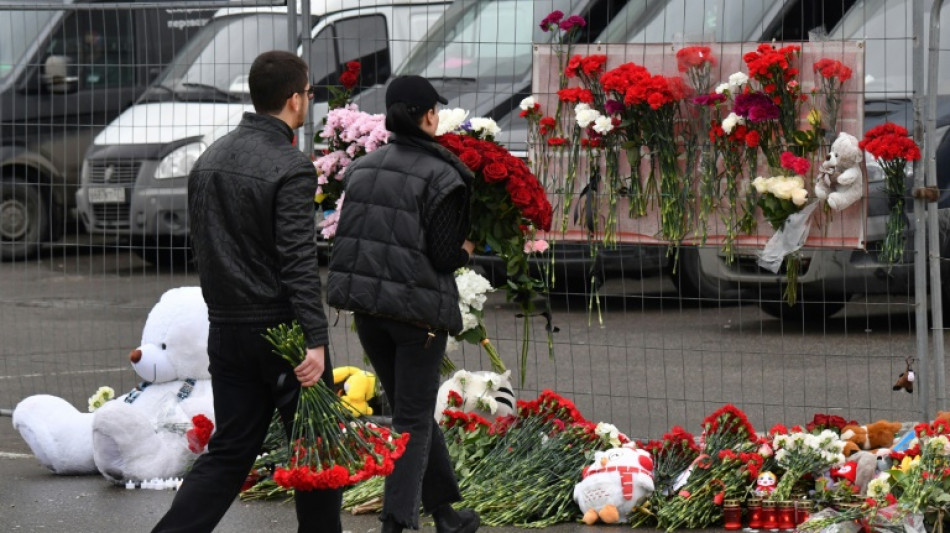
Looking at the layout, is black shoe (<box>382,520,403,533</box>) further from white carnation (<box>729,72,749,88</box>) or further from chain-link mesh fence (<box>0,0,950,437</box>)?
white carnation (<box>729,72,749,88</box>)

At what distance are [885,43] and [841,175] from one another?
0.74 metres

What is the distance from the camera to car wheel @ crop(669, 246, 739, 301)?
25.6 ft

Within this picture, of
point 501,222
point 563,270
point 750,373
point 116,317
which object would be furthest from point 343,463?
point 116,317

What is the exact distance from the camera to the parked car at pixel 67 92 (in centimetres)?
836

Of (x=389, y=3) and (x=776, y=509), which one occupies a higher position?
(x=389, y=3)

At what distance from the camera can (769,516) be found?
6258 mm

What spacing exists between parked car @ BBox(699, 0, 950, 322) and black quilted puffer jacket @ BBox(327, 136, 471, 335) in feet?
6.42

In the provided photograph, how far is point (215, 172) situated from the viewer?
5.23 metres

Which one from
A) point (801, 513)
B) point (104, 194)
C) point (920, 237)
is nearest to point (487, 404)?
point (801, 513)

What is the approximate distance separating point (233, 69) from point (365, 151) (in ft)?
7.27

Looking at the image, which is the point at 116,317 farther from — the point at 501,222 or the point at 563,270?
the point at 501,222

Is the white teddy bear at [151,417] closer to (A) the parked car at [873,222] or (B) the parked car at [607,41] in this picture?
(B) the parked car at [607,41]

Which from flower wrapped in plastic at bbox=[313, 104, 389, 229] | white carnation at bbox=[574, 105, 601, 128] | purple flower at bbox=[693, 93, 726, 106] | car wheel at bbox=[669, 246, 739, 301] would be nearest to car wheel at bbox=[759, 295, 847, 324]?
car wheel at bbox=[669, 246, 739, 301]

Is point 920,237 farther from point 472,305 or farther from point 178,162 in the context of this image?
point 178,162
